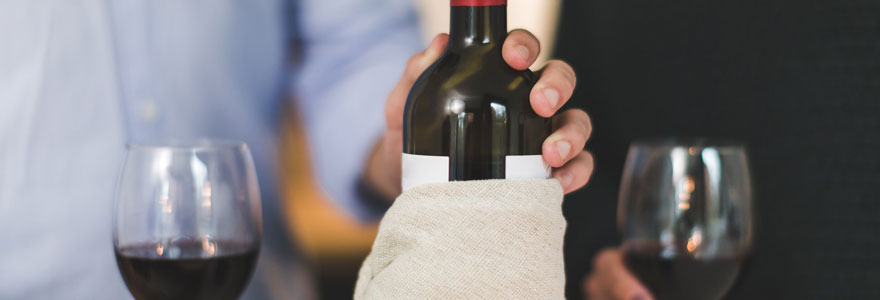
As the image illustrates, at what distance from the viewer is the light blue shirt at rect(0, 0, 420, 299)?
0.90m

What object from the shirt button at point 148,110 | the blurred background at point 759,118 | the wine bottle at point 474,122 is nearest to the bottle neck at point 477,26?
the wine bottle at point 474,122

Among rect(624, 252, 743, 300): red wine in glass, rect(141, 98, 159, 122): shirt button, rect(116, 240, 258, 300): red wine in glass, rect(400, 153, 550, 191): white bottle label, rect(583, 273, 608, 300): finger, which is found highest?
rect(141, 98, 159, 122): shirt button

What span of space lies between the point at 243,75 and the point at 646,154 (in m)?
0.65

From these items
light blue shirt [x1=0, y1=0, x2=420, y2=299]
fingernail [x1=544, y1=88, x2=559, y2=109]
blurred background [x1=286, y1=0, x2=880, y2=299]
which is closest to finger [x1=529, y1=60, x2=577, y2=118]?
fingernail [x1=544, y1=88, x2=559, y2=109]

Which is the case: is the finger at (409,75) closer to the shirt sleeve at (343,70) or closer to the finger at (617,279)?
the finger at (617,279)

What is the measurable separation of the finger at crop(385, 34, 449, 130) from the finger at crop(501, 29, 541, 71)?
0.11 meters

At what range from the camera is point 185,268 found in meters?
0.50

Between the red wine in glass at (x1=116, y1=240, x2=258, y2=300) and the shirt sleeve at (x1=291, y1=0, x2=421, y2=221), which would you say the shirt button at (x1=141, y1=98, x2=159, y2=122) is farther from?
the red wine in glass at (x1=116, y1=240, x2=258, y2=300)

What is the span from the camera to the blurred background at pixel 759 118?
0.92 m

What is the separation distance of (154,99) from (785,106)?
832mm

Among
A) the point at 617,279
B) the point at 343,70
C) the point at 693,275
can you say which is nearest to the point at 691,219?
the point at 693,275

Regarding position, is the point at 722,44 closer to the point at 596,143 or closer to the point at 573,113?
the point at 596,143

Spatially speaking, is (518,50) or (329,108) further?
(329,108)

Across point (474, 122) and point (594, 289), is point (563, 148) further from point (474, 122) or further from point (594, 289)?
point (594, 289)
